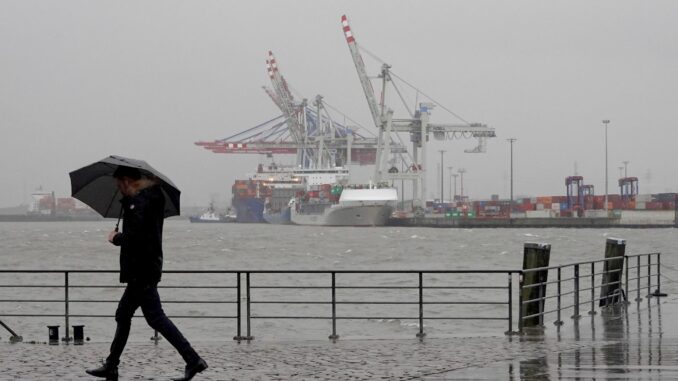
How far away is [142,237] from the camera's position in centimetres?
713

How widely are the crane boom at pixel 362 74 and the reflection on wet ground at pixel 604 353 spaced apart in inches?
3649

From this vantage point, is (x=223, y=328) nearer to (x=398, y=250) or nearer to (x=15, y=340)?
(x=15, y=340)

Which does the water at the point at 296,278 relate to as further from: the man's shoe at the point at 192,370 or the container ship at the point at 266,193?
the container ship at the point at 266,193

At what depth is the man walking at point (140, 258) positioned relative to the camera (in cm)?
711

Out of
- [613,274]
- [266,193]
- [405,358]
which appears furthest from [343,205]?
[405,358]

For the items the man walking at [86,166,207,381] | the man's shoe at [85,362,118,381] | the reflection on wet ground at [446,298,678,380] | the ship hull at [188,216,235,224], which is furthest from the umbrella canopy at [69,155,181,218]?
the ship hull at [188,216,235,224]

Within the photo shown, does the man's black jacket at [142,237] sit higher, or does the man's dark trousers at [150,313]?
the man's black jacket at [142,237]

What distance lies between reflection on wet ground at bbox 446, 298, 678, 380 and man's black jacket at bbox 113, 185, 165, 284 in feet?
7.15

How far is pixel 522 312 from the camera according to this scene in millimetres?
11000

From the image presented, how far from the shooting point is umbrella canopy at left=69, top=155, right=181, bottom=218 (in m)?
7.61

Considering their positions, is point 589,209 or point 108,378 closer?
point 108,378

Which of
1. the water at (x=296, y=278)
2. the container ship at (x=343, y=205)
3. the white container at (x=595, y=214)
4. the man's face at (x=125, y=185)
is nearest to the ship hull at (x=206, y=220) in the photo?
the container ship at (x=343, y=205)

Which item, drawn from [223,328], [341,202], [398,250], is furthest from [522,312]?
[341,202]

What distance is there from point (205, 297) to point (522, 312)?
18060 mm
